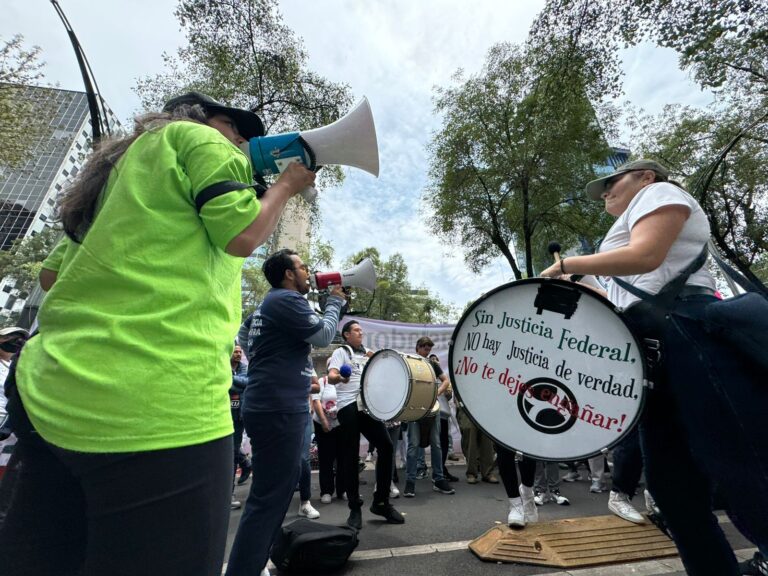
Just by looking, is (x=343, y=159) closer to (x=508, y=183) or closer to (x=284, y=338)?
A: (x=284, y=338)

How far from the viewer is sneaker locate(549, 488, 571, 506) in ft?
14.8

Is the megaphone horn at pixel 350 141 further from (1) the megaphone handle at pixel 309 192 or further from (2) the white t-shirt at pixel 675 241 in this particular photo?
(2) the white t-shirt at pixel 675 241

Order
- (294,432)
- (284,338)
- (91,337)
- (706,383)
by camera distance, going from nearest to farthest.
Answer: (91,337), (706,383), (294,432), (284,338)

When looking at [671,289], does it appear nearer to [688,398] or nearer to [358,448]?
[688,398]

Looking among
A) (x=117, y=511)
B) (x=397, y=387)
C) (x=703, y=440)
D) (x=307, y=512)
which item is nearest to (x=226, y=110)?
(x=117, y=511)

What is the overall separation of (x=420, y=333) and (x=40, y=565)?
8255 mm

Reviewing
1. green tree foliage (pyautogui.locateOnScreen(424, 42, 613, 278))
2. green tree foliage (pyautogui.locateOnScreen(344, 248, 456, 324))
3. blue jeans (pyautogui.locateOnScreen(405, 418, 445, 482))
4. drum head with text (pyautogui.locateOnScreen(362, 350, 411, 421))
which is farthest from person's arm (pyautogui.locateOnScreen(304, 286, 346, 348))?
green tree foliage (pyautogui.locateOnScreen(344, 248, 456, 324))

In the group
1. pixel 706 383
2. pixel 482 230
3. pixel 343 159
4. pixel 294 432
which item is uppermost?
pixel 482 230

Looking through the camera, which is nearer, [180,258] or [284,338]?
[180,258]

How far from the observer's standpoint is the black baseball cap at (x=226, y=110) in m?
1.45

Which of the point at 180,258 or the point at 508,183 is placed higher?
the point at 508,183

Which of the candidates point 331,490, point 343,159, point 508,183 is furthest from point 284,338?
point 508,183

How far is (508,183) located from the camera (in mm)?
14750

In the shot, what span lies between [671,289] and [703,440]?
50 centimetres
